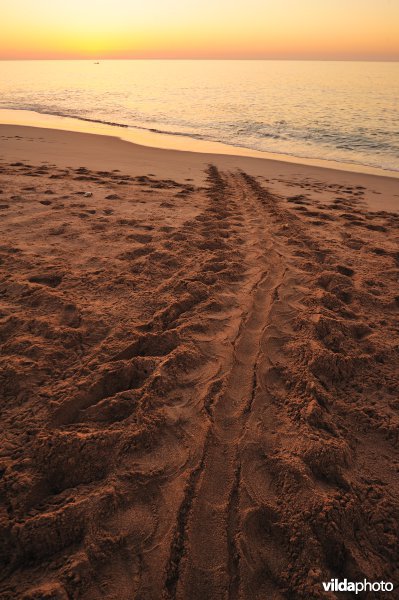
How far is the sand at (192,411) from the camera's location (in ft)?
4.82

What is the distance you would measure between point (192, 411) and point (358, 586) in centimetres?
114

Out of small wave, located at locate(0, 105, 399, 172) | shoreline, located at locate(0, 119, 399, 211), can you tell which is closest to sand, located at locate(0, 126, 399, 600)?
shoreline, located at locate(0, 119, 399, 211)

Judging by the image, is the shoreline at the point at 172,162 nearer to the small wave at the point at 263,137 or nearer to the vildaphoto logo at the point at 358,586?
the small wave at the point at 263,137

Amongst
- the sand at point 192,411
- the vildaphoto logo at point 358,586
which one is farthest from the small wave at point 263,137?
the vildaphoto logo at point 358,586

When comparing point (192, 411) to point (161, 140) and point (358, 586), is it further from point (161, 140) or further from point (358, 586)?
point (161, 140)

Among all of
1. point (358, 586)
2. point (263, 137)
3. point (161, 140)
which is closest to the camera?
point (358, 586)

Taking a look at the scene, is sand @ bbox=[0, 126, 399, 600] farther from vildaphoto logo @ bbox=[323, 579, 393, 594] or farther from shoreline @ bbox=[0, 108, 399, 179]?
shoreline @ bbox=[0, 108, 399, 179]

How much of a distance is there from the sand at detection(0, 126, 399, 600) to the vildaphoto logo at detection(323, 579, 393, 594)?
29 millimetres

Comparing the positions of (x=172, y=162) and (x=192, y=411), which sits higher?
(x=172, y=162)

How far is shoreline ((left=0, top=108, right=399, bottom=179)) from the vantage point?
10.8 metres

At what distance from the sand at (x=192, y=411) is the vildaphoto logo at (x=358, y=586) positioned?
0.10 feet

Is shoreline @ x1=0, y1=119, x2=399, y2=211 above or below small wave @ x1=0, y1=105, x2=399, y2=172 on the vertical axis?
below

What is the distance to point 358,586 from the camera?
56.1 inches

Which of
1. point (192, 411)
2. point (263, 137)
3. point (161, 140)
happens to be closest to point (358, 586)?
point (192, 411)
